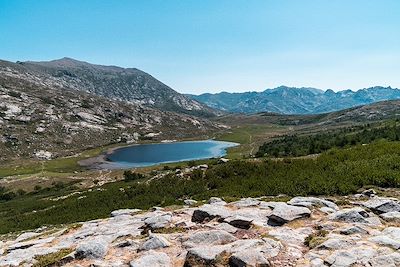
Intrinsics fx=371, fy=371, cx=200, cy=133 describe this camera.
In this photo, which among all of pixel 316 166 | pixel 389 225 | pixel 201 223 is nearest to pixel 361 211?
pixel 389 225

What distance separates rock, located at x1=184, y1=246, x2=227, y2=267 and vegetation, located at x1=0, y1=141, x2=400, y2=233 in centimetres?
1425

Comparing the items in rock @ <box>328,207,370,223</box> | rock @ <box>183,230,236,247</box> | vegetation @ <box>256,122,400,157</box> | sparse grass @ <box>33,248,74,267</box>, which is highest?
rock @ <box>328,207,370,223</box>

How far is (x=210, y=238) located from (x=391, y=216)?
930 cm

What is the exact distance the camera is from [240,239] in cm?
1708

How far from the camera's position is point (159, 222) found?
835 inches

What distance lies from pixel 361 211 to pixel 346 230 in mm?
2851

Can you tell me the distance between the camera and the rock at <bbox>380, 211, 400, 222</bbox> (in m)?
18.5

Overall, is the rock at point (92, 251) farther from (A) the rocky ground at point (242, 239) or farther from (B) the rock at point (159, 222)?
(B) the rock at point (159, 222)

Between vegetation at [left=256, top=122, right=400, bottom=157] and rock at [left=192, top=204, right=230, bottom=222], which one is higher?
rock at [left=192, top=204, right=230, bottom=222]

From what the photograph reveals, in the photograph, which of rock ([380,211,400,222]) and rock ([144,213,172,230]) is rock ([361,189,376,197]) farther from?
rock ([144,213,172,230])

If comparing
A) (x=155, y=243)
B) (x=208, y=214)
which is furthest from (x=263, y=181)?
(x=155, y=243)

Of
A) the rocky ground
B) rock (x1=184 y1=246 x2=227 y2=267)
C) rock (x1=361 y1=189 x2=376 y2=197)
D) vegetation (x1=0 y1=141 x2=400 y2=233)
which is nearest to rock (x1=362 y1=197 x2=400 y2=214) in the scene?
the rocky ground

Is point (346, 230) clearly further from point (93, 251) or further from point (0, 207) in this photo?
point (0, 207)

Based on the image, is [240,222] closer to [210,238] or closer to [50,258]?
[210,238]
